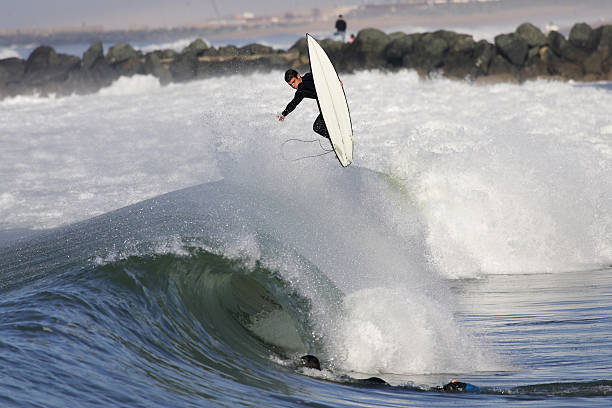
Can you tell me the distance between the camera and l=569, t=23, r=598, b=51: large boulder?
1438 inches

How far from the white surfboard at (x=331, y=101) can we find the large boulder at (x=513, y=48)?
94.3ft

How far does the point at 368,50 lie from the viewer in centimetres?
3838

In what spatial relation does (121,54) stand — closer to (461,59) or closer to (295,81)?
(461,59)

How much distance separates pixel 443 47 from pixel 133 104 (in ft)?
53.2

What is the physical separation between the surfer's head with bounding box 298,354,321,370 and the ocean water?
136 millimetres

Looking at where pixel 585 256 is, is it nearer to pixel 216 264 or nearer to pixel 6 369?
pixel 216 264

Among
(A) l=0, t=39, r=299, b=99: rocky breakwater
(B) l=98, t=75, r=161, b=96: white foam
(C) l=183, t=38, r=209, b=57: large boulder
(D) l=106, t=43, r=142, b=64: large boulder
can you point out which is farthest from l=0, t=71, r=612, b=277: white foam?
(D) l=106, t=43, r=142, b=64: large boulder

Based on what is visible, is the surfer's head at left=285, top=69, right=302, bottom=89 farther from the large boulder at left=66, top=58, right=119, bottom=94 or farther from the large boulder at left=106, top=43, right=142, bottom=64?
the large boulder at left=106, top=43, right=142, bottom=64

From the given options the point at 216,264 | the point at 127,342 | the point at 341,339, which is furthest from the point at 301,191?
the point at 127,342

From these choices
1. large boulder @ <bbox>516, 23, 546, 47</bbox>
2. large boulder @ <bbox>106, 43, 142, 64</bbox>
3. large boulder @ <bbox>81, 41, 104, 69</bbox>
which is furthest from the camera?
large boulder @ <bbox>106, 43, 142, 64</bbox>

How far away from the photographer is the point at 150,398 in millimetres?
4922

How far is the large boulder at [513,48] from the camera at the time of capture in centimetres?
3619

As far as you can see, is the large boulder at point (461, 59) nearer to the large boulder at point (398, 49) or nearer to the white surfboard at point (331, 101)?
the large boulder at point (398, 49)

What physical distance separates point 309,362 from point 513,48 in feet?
108
